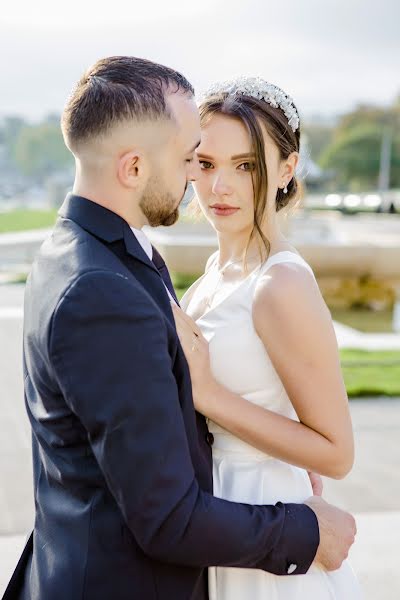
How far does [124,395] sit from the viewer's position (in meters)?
1.53

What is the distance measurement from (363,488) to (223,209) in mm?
3152

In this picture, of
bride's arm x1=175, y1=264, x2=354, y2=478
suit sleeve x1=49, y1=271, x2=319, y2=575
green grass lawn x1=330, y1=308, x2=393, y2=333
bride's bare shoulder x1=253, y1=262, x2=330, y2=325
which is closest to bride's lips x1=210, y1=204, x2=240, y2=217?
bride's bare shoulder x1=253, y1=262, x2=330, y2=325

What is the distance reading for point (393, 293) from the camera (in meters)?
16.9

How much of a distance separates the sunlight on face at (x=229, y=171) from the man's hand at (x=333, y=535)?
942 millimetres

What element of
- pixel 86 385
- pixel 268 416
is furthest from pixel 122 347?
pixel 268 416

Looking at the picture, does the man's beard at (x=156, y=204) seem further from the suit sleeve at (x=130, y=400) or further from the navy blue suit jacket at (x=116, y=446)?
the suit sleeve at (x=130, y=400)

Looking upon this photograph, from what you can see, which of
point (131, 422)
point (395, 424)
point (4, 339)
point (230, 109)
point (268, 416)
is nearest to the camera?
point (131, 422)

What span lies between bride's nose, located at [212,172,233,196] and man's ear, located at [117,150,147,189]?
2.27ft

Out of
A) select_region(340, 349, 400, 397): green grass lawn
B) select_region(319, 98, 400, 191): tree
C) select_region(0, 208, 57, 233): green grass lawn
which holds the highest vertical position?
select_region(340, 349, 400, 397): green grass lawn

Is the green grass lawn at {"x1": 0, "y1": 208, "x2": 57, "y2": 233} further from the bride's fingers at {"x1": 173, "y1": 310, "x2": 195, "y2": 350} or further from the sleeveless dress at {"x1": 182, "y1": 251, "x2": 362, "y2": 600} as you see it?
the bride's fingers at {"x1": 173, "y1": 310, "x2": 195, "y2": 350}

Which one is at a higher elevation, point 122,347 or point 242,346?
point 122,347

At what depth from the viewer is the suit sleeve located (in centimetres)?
154

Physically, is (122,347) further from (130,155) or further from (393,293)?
(393,293)

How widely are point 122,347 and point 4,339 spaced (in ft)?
27.6
